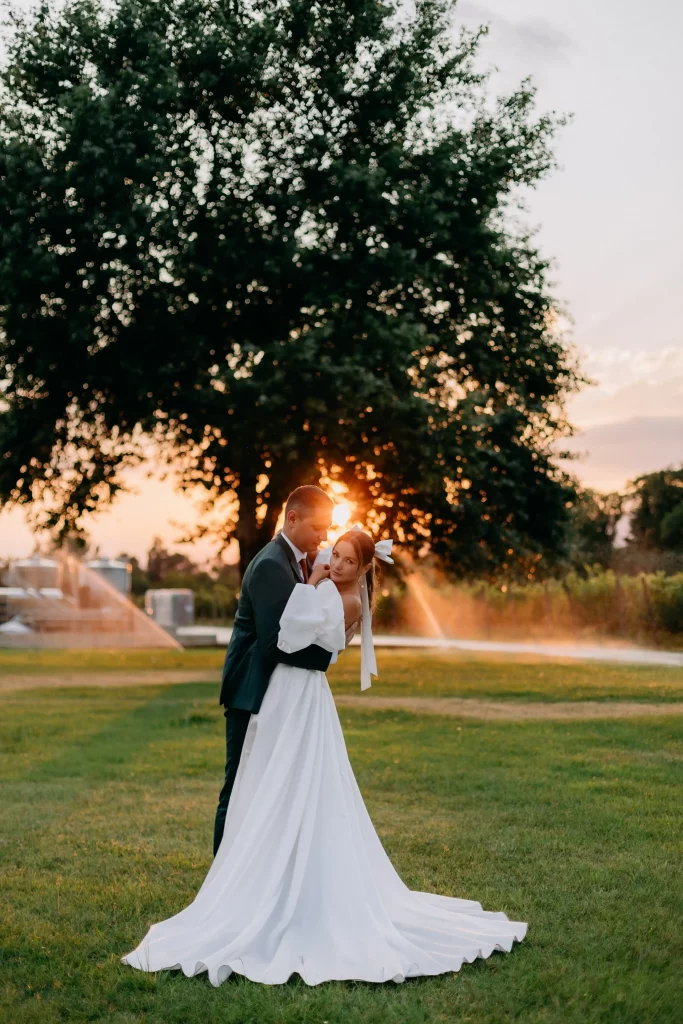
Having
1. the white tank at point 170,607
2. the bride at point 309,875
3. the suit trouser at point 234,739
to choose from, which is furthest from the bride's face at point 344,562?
the white tank at point 170,607

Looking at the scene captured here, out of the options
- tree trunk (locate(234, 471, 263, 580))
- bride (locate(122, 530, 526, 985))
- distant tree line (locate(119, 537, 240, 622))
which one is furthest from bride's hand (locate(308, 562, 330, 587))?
distant tree line (locate(119, 537, 240, 622))

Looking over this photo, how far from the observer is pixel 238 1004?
5020mm

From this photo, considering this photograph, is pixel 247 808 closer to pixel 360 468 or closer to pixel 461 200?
pixel 360 468

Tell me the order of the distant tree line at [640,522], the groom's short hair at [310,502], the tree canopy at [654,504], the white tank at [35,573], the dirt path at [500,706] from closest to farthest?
the groom's short hair at [310,502], the dirt path at [500,706], the white tank at [35,573], the distant tree line at [640,522], the tree canopy at [654,504]

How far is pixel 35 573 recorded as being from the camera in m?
55.9

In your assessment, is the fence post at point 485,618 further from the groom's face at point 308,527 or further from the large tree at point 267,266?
the groom's face at point 308,527

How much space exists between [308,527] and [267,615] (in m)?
0.52

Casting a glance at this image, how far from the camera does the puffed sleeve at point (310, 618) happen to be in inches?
222

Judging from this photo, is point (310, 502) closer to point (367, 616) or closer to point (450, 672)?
point (367, 616)

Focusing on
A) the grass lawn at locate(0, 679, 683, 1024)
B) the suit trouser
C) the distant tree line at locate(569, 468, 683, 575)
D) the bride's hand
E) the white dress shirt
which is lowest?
the grass lawn at locate(0, 679, 683, 1024)

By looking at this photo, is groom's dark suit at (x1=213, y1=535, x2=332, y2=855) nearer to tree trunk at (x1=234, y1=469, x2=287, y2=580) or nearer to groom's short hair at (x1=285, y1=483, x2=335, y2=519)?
groom's short hair at (x1=285, y1=483, x2=335, y2=519)

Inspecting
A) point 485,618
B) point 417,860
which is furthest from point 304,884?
point 485,618

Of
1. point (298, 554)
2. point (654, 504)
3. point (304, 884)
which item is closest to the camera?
point (304, 884)

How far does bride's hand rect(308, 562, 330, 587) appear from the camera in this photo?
5.87 m
